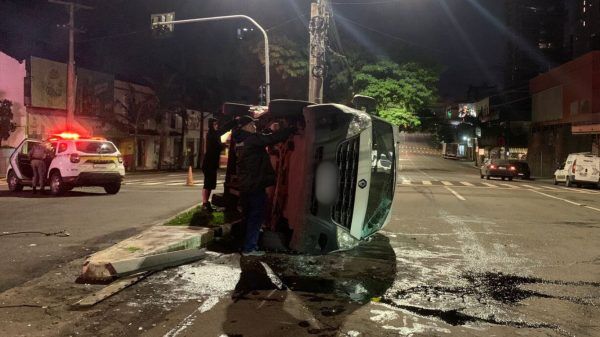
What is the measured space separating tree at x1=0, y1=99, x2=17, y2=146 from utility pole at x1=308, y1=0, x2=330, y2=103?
18.7 metres

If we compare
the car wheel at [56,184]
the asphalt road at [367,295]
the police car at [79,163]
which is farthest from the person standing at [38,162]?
the asphalt road at [367,295]

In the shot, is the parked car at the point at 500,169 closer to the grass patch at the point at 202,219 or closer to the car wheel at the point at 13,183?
the grass patch at the point at 202,219

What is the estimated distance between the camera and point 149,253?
22.2ft

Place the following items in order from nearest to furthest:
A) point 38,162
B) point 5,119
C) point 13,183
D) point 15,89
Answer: point 38,162 < point 13,183 < point 5,119 < point 15,89

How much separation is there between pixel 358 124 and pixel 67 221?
6.98m

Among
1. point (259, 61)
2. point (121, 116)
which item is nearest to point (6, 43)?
point (121, 116)

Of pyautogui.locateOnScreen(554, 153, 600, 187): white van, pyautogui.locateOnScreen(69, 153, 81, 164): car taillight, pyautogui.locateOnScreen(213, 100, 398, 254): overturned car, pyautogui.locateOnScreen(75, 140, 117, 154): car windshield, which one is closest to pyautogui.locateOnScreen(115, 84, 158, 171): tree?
pyautogui.locateOnScreen(75, 140, 117, 154): car windshield

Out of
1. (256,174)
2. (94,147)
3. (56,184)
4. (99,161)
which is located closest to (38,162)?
(56,184)

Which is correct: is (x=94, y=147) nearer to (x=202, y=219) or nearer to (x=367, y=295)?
(x=202, y=219)

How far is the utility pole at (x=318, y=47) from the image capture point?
55.2 feet

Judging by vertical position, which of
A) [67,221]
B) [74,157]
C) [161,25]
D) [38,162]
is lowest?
[67,221]

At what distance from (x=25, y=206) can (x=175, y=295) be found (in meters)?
9.54

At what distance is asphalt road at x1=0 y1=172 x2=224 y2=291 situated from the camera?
7.31m

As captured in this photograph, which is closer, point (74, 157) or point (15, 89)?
point (74, 157)
